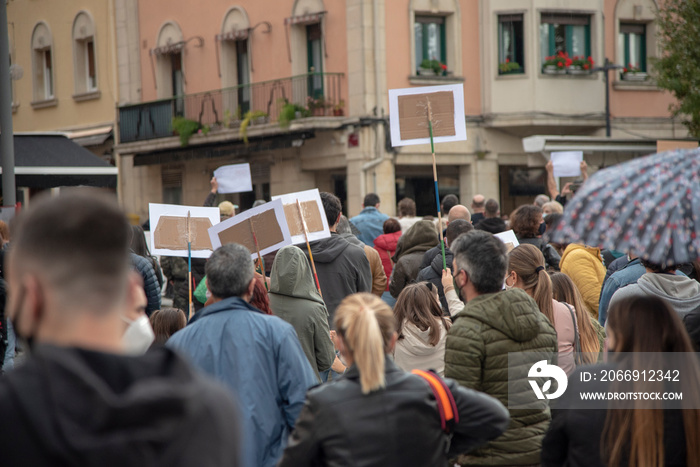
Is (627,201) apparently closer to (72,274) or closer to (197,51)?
(72,274)

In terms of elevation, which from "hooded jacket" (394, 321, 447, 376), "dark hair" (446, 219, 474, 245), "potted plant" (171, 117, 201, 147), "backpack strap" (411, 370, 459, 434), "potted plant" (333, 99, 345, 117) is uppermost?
"potted plant" (333, 99, 345, 117)

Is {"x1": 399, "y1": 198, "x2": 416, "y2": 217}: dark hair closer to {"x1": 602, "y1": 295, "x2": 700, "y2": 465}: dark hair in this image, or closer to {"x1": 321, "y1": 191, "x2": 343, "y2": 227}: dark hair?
{"x1": 321, "y1": 191, "x2": 343, "y2": 227}: dark hair

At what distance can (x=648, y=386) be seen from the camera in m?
3.29

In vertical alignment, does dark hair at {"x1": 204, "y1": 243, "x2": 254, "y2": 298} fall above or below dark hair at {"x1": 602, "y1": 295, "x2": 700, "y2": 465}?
above

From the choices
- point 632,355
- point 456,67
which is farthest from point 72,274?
point 456,67

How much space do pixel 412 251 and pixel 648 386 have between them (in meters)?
5.65

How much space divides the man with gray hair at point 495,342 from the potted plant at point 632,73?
816 inches

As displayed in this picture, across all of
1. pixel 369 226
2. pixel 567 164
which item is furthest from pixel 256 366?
pixel 567 164

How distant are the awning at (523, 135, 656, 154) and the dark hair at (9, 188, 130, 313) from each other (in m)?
19.5

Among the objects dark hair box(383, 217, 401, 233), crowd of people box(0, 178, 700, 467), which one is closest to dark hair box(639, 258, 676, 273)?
crowd of people box(0, 178, 700, 467)

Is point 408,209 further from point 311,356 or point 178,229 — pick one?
point 311,356

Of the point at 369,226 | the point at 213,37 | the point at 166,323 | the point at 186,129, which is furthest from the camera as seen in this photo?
the point at 213,37

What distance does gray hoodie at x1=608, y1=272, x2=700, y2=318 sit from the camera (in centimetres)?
521

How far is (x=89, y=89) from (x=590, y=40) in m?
15.9
